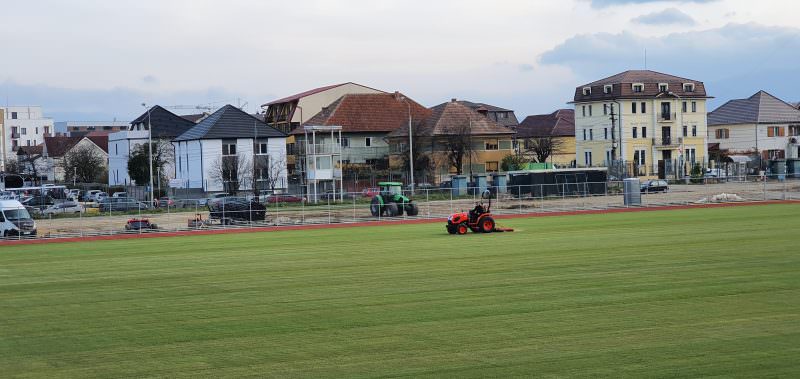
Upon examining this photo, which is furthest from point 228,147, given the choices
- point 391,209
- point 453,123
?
point 391,209

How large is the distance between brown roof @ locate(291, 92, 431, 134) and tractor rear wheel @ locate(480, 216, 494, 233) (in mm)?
59564

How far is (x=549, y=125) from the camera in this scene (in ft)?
437

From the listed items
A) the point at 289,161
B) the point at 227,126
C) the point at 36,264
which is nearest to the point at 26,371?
the point at 36,264

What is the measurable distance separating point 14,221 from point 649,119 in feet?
234

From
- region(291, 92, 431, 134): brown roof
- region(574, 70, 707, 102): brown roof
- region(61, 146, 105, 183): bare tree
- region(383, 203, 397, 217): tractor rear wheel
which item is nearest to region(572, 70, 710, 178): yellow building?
region(574, 70, 707, 102): brown roof

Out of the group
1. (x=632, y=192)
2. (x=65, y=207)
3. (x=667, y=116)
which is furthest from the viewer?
(x=667, y=116)

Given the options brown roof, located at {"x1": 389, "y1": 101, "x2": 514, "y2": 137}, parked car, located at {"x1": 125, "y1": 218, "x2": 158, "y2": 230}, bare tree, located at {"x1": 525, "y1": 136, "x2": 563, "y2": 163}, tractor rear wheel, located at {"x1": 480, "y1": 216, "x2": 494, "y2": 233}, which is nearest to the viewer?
tractor rear wheel, located at {"x1": 480, "y1": 216, "x2": 494, "y2": 233}

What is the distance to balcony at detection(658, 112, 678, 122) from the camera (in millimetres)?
102062

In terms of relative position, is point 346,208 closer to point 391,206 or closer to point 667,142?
point 391,206

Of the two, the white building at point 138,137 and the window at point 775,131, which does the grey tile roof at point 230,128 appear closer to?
the white building at point 138,137

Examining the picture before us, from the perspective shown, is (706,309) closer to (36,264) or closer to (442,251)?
(442,251)

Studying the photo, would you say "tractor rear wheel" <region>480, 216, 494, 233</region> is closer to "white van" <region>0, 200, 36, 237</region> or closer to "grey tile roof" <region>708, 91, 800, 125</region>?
"white van" <region>0, 200, 36, 237</region>

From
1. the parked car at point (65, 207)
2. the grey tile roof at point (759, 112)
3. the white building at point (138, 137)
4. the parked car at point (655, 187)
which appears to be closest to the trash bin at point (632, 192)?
the parked car at point (655, 187)

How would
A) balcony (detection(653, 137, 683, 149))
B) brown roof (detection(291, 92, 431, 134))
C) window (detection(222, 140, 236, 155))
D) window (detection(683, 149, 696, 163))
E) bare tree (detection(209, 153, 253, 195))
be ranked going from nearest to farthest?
bare tree (detection(209, 153, 253, 195))
window (detection(222, 140, 236, 155))
brown roof (detection(291, 92, 431, 134))
balcony (detection(653, 137, 683, 149))
window (detection(683, 149, 696, 163))
